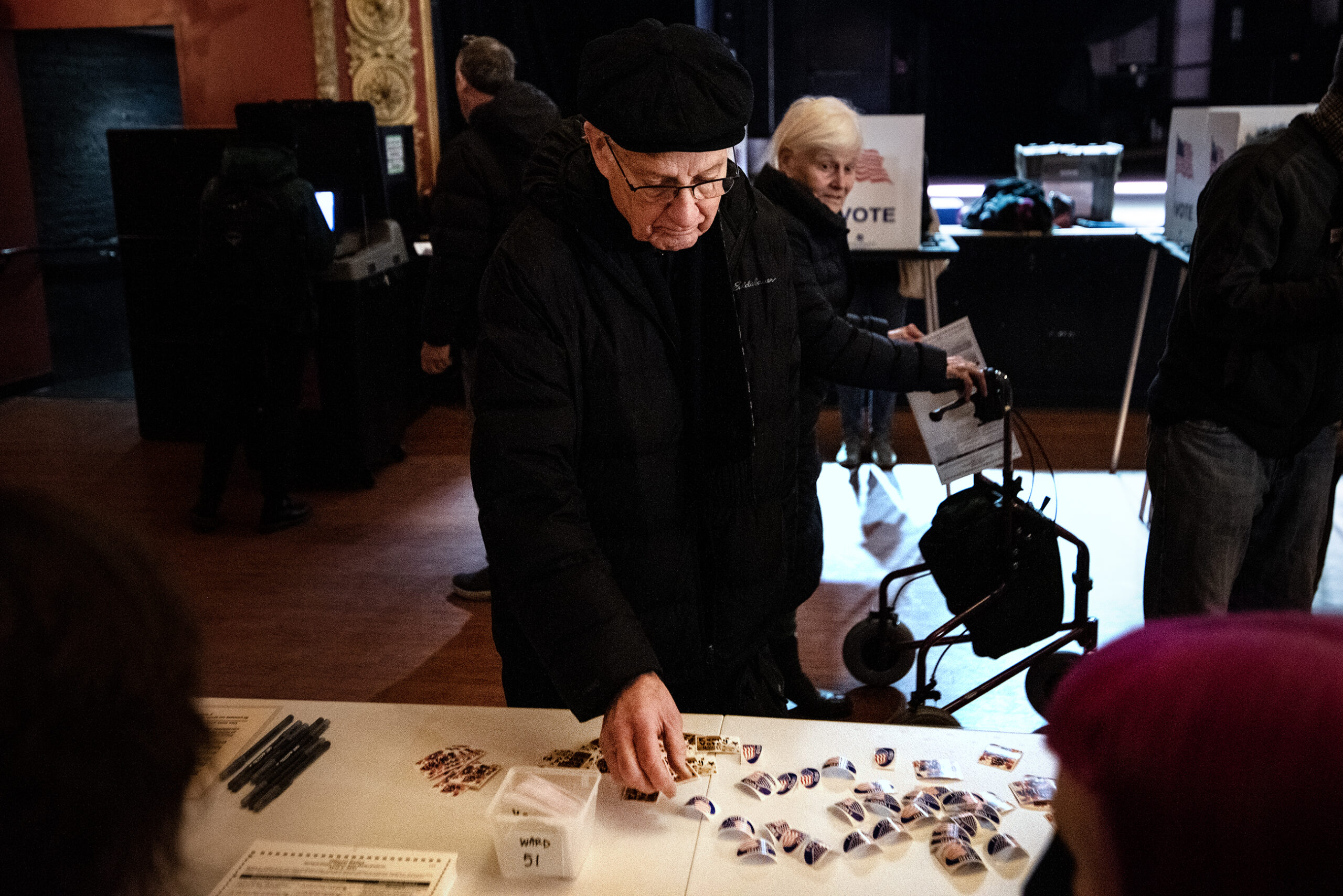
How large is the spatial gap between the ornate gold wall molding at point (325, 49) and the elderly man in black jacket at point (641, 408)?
5.64 meters

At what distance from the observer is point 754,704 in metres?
1.99

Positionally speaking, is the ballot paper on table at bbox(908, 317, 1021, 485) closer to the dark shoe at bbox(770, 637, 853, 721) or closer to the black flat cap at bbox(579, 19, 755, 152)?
the dark shoe at bbox(770, 637, 853, 721)

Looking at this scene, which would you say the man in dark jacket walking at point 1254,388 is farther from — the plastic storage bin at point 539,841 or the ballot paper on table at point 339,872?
the ballot paper on table at point 339,872

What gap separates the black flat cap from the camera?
1554 millimetres

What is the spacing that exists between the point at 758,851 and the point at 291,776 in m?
0.66

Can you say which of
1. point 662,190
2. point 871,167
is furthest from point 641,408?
point 871,167

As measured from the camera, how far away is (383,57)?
6.89 meters

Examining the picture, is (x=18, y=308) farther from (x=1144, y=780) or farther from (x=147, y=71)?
(x=1144, y=780)

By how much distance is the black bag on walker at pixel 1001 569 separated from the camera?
9.36ft

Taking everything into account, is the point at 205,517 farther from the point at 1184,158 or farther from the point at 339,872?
the point at 1184,158

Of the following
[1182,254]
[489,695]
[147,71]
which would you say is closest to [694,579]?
[489,695]

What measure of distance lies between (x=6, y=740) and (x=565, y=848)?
866 mm

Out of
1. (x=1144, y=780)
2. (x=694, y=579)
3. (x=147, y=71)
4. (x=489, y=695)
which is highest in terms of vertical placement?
(x=147, y=71)

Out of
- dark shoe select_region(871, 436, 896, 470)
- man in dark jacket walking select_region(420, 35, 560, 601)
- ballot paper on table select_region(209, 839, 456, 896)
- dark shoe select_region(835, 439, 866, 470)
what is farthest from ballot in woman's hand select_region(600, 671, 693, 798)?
dark shoe select_region(871, 436, 896, 470)
